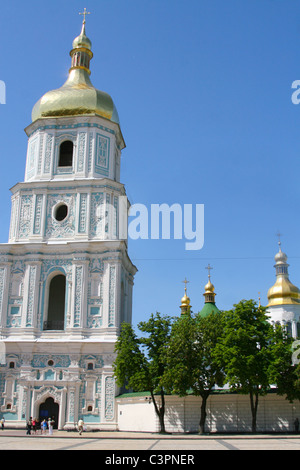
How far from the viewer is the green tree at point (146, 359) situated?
94.3 ft

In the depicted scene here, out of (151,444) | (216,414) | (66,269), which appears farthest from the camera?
(66,269)

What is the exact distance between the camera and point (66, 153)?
37656 mm

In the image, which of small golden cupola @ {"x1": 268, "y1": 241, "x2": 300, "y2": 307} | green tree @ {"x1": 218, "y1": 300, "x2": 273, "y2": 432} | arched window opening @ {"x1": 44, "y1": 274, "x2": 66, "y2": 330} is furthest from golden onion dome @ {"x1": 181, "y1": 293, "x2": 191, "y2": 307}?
green tree @ {"x1": 218, "y1": 300, "x2": 273, "y2": 432}

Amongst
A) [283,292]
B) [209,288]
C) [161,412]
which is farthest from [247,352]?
[283,292]

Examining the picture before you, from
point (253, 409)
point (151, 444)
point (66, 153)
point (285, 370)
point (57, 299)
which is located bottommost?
point (151, 444)

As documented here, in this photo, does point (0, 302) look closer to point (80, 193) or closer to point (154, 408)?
point (80, 193)

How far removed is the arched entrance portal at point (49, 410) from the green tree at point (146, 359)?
14.4ft

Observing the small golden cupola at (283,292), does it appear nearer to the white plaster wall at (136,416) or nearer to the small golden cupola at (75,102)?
the small golden cupola at (75,102)

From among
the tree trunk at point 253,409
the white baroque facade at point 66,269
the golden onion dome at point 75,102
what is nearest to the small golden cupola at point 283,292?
the white baroque facade at point 66,269

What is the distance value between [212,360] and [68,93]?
863 inches

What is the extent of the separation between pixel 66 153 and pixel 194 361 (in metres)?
18.1

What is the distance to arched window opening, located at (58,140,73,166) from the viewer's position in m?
37.3

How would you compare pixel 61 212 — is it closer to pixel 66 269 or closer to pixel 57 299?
pixel 66 269

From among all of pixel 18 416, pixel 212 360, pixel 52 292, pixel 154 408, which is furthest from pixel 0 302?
pixel 212 360
